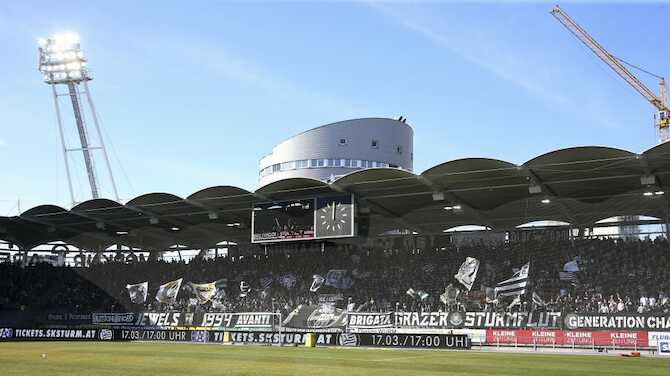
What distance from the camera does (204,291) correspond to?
62188 millimetres

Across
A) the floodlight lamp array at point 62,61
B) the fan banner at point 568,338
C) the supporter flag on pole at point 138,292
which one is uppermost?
the floodlight lamp array at point 62,61

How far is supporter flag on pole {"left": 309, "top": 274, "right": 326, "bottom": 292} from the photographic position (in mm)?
57094

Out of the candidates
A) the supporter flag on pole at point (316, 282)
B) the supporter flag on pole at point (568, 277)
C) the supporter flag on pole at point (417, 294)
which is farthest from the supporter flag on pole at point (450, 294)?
the supporter flag on pole at point (316, 282)

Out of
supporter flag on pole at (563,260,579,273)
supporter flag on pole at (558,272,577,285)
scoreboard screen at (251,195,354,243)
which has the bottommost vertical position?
supporter flag on pole at (558,272,577,285)

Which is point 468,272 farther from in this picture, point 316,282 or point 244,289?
point 244,289

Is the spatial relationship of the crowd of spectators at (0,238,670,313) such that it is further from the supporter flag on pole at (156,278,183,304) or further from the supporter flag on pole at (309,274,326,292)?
the supporter flag on pole at (156,278,183,304)

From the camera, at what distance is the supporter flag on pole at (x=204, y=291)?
202 feet

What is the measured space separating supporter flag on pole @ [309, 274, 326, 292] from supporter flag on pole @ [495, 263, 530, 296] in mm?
13830

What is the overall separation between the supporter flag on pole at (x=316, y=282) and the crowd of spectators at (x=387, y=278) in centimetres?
42

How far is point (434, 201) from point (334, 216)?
7.85 m

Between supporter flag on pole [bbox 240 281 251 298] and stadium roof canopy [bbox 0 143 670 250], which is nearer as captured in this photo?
stadium roof canopy [bbox 0 143 670 250]

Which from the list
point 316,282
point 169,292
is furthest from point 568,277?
point 169,292

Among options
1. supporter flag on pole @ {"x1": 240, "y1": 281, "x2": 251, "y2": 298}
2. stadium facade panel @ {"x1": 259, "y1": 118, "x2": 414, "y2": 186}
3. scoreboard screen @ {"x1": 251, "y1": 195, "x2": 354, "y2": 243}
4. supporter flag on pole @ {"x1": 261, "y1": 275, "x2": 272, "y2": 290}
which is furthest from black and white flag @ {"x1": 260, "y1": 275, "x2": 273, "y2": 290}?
stadium facade panel @ {"x1": 259, "y1": 118, "x2": 414, "y2": 186}

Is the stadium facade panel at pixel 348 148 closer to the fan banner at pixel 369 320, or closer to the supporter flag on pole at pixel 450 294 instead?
the supporter flag on pole at pixel 450 294
